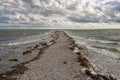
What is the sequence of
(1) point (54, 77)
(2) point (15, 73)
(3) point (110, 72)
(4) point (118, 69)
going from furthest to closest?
(4) point (118, 69)
(3) point (110, 72)
(2) point (15, 73)
(1) point (54, 77)

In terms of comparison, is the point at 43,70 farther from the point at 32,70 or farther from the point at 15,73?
the point at 15,73

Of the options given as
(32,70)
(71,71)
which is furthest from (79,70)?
(32,70)

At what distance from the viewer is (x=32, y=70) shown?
76.2ft

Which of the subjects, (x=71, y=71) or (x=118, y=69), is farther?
(x=118, y=69)

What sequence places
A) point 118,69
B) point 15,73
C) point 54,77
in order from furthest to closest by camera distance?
point 118,69 < point 15,73 < point 54,77

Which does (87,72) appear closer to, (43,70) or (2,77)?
(43,70)

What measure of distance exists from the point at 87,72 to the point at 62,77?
2.67m

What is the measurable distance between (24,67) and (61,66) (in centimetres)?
409

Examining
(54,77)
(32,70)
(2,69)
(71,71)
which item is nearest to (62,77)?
(54,77)

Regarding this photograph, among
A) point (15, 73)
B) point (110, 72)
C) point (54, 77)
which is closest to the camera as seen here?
point (54, 77)

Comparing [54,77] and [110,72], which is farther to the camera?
[110,72]

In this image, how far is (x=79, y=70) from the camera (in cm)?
2311

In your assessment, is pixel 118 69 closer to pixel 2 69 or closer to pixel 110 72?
pixel 110 72

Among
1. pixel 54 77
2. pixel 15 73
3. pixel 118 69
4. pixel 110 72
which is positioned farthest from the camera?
pixel 118 69
